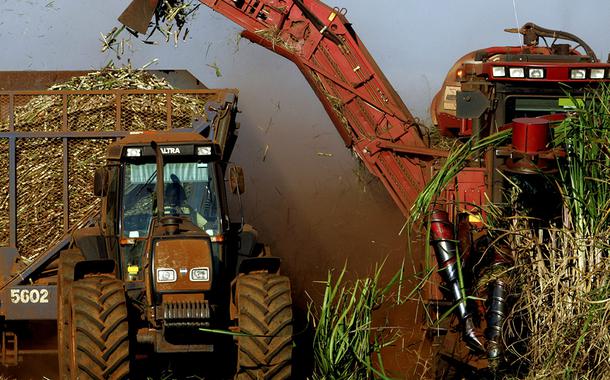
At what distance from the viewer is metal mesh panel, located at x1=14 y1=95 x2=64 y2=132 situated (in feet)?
36.7

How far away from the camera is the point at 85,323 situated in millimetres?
8305

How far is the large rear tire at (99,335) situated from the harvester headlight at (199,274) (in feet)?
1.66

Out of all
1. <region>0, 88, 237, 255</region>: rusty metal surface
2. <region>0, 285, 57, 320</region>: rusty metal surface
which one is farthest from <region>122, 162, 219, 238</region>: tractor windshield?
<region>0, 285, 57, 320</region>: rusty metal surface

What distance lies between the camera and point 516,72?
34.3 feet

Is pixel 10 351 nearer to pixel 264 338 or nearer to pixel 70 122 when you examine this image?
pixel 70 122

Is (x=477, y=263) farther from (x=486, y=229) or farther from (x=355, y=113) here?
(x=355, y=113)

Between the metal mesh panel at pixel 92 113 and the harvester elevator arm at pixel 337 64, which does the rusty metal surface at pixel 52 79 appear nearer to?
the harvester elevator arm at pixel 337 64

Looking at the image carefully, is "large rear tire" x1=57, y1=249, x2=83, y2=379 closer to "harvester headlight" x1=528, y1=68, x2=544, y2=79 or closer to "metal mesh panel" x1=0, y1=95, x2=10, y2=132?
"metal mesh panel" x1=0, y1=95, x2=10, y2=132

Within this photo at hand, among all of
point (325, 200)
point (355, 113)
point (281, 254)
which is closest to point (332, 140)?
point (325, 200)

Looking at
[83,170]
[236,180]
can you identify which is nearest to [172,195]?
[236,180]

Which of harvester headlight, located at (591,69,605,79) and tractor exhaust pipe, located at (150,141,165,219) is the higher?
harvester headlight, located at (591,69,605,79)

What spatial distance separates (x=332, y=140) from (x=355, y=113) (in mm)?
3755

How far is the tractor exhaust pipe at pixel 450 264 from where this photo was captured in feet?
28.5

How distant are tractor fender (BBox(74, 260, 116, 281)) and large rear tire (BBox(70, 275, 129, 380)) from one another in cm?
55
